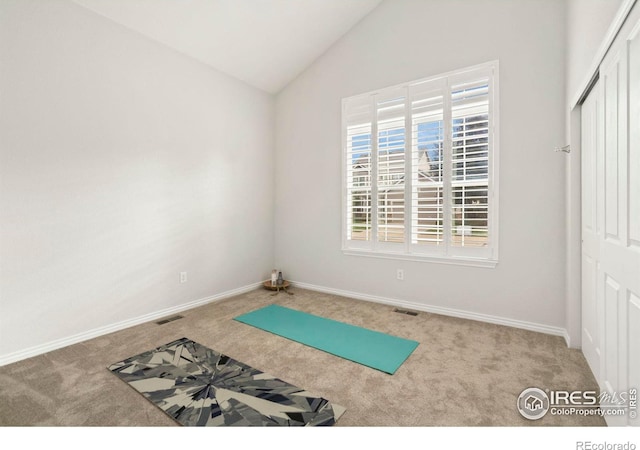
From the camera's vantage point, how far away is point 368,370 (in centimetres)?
218

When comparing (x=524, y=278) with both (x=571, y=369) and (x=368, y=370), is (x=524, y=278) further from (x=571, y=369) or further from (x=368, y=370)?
(x=368, y=370)

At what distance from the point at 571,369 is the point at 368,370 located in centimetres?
141

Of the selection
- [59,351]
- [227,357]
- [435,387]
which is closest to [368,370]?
[435,387]

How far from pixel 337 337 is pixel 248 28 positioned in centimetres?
338

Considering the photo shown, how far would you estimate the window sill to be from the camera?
3.05 meters

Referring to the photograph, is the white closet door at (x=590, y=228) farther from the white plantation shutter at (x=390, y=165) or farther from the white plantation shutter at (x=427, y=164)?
the white plantation shutter at (x=390, y=165)

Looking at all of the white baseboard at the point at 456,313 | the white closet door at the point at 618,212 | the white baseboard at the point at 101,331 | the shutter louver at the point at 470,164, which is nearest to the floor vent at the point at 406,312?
the white baseboard at the point at 456,313

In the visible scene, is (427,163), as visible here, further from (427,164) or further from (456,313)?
(456,313)

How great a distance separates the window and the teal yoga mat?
3.62 ft

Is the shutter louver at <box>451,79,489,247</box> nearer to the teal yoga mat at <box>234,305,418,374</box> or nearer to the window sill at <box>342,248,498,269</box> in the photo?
the window sill at <box>342,248,498,269</box>

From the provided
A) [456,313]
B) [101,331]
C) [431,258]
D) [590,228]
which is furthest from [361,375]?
[101,331]

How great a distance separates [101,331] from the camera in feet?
9.11

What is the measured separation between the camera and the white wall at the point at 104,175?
92.0 inches

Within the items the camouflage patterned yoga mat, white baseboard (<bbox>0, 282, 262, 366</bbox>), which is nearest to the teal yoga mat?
the camouflage patterned yoga mat
